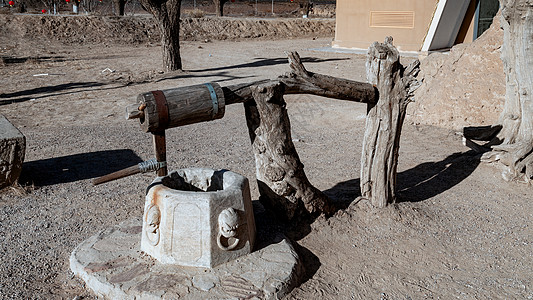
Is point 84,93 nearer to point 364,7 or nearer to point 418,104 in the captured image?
point 418,104

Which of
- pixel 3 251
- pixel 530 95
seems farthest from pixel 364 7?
pixel 3 251

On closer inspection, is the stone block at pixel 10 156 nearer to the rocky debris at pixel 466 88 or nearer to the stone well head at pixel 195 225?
the stone well head at pixel 195 225

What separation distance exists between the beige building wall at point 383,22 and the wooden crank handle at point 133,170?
43.0 feet

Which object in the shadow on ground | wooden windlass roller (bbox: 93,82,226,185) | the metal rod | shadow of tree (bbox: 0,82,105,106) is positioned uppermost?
wooden windlass roller (bbox: 93,82,226,185)

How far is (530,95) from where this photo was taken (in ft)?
19.1

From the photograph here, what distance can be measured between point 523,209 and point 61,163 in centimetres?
551

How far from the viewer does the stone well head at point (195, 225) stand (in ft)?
11.7

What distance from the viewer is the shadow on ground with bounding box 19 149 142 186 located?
19.2 feet

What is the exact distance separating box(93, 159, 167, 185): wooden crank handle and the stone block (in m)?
2.24

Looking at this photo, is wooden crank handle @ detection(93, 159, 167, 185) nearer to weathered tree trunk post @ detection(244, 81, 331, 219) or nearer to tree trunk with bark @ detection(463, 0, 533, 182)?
weathered tree trunk post @ detection(244, 81, 331, 219)

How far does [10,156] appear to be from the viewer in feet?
17.7

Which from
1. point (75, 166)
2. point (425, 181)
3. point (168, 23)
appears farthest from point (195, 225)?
point (168, 23)

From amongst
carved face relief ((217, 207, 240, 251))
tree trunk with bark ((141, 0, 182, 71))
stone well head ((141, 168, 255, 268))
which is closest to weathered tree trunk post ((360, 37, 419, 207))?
stone well head ((141, 168, 255, 268))

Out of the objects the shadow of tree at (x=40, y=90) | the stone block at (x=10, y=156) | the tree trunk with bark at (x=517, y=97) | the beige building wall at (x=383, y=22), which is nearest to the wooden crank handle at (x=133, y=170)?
the stone block at (x=10, y=156)
